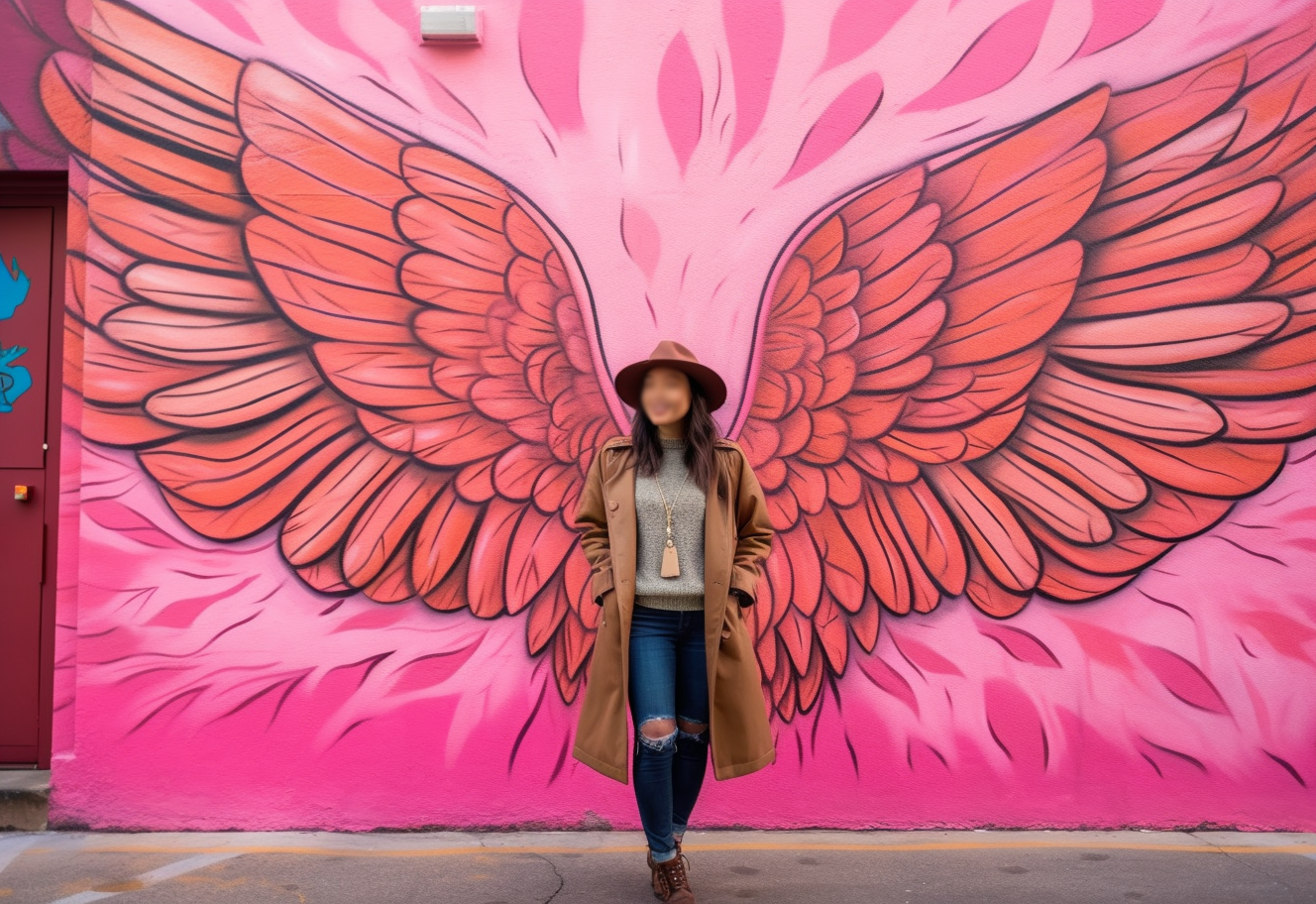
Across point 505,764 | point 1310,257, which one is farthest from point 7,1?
point 1310,257

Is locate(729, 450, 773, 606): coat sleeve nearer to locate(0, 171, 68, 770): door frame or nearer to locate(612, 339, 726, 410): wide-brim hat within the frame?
locate(612, 339, 726, 410): wide-brim hat

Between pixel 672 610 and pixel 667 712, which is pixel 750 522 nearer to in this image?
pixel 672 610

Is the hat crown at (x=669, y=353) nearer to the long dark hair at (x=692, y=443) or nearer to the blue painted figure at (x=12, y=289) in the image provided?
the long dark hair at (x=692, y=443)

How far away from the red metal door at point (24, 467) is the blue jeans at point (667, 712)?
2739mm

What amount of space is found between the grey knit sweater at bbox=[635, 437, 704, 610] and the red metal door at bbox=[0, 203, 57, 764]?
2715 mm

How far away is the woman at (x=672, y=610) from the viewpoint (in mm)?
3207

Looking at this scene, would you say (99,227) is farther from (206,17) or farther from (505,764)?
(505,764)

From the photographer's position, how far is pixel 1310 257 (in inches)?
159

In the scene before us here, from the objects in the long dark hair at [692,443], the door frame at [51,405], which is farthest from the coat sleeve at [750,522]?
the door frame at [51,405]

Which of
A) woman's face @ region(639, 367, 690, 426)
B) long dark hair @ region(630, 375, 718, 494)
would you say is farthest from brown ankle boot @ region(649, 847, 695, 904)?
woman's face @ region(639, 367, 690, 426)

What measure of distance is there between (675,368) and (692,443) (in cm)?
26

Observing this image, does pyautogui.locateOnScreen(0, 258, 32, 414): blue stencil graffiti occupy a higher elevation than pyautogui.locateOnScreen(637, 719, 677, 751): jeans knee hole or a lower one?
higher

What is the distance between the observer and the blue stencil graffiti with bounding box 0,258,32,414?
168 inches

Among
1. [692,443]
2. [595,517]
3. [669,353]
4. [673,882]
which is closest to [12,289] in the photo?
[595,517]
